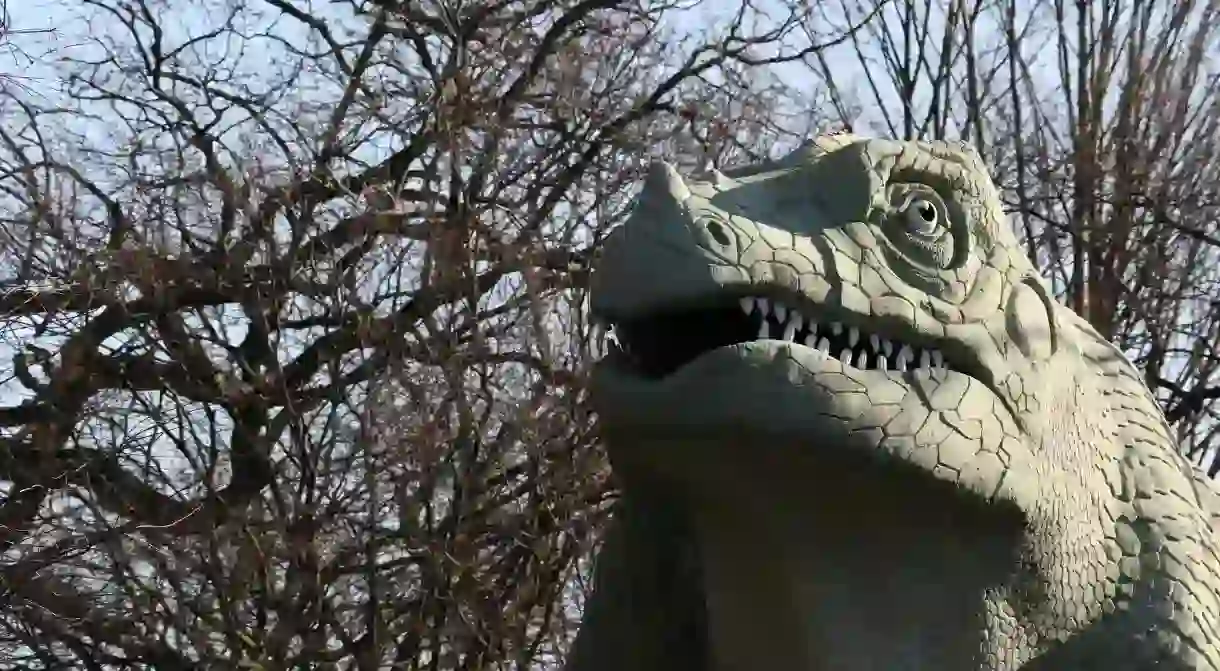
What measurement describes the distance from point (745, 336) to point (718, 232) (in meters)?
0.16

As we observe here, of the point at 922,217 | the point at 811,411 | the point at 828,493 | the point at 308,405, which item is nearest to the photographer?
the point at 811,411

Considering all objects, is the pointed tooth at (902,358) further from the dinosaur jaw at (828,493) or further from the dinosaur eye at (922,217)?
the dinosaur eye at (922,217)

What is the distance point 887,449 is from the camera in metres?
1.96

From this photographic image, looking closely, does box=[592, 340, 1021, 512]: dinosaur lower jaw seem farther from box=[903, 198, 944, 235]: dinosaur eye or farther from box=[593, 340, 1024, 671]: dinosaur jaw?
box=[903, 198, 944, 235]: dinosaur eye

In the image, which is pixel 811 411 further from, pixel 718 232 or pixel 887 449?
pixel 718 232

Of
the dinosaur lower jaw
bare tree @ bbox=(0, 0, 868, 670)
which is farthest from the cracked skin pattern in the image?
bare tree @ bbox=(0, 0, 868, 670)

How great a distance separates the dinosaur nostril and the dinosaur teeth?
0.09 metres

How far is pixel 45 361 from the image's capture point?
705cm

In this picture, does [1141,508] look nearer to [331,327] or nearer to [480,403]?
[480,403]

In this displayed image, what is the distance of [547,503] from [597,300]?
5107 mm

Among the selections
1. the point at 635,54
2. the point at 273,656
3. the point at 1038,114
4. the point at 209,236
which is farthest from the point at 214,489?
the point at 1038,114

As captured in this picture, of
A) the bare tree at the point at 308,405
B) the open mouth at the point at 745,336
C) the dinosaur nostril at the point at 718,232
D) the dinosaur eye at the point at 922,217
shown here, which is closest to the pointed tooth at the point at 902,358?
the open mouth at the point at 745,336

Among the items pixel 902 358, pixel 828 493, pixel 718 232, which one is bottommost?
pixel 828 493

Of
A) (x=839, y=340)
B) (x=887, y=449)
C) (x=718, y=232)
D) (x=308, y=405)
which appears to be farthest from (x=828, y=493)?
(x=308, y=405)
